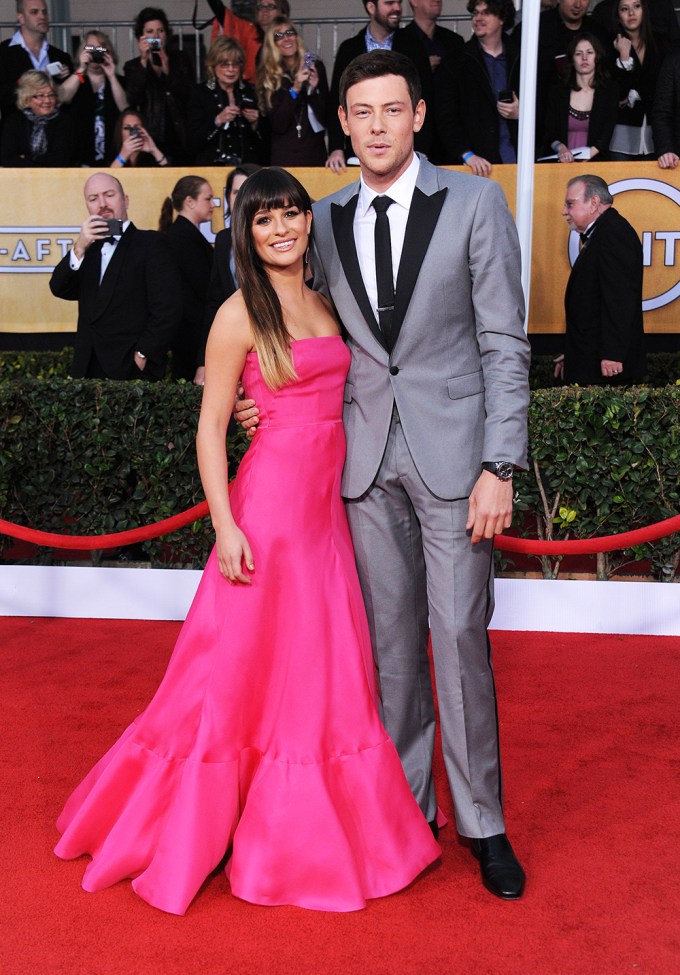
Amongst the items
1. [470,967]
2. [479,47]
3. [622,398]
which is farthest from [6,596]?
[479,47]

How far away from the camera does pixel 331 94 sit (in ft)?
23.9

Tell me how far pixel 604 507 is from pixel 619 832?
7.21 feet

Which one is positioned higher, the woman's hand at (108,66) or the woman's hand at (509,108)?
the woman's hand at (108,66)

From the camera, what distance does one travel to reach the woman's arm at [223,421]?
2893mm

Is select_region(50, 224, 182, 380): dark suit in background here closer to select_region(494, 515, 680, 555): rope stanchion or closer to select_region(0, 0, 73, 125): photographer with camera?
select_region(494, 515, 680, 555): rope stanchion

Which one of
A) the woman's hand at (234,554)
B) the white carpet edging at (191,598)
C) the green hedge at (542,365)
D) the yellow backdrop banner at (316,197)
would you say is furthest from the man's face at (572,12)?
the woman's hand at (234,554)

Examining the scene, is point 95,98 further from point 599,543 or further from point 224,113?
point 599,543

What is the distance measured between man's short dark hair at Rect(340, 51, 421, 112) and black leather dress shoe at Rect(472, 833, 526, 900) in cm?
193

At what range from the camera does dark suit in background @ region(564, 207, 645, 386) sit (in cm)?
623

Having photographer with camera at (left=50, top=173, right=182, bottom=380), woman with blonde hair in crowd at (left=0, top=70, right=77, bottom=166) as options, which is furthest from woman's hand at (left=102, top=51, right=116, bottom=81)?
photographer with camera at (left=50, top=173, right=182, bottom=380)

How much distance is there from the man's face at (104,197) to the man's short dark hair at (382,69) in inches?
139

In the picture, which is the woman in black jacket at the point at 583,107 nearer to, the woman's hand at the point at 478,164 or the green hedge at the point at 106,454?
the woman's hand at the point at 478,164

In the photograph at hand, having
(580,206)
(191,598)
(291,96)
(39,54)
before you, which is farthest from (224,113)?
(191,598)

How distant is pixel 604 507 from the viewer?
5.18m
